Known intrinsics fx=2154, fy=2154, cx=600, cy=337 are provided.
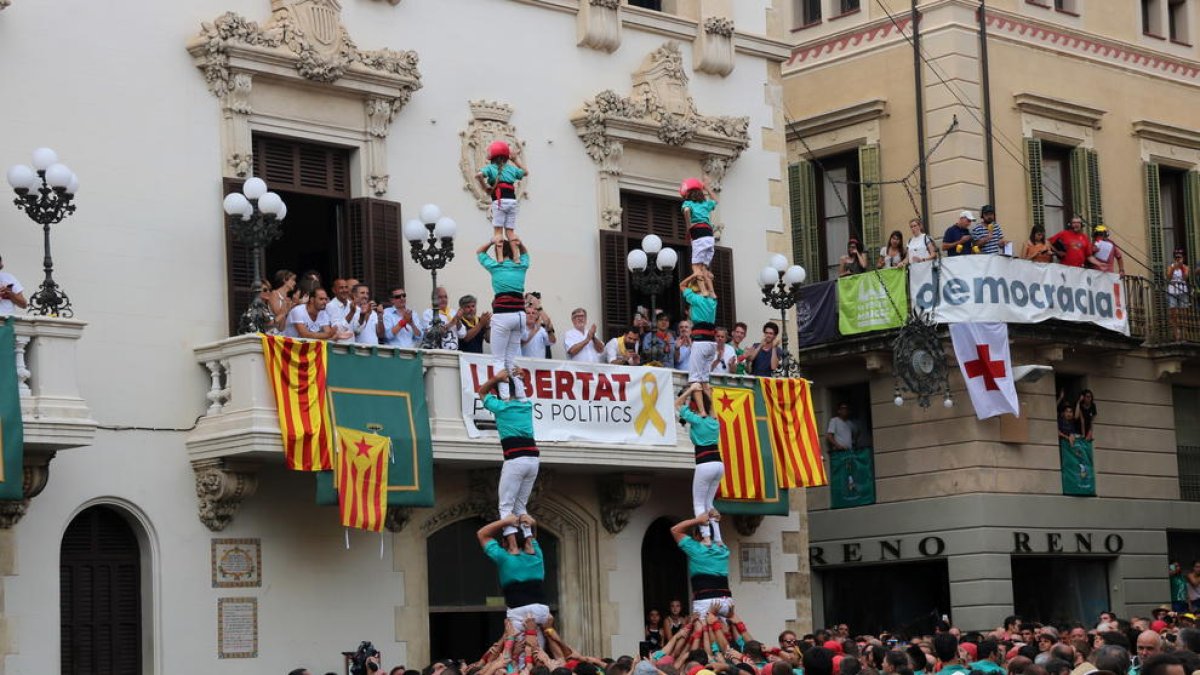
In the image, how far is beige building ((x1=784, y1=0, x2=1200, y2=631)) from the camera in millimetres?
35062

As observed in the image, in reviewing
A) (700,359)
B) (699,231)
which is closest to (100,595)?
(700,359)

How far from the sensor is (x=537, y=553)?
73.5 feet

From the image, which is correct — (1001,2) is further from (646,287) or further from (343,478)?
(343,478)

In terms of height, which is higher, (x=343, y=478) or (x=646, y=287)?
(x=646, y=287)

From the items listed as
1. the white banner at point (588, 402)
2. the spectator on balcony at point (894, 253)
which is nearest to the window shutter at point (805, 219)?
the spectator on balcony at point (894, 253)

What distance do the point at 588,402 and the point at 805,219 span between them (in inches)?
419

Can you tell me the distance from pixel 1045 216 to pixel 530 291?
38.2 feet

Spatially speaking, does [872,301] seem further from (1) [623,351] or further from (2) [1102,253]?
(1) [623,351]

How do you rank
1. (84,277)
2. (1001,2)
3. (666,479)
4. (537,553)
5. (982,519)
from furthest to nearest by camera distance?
(1001,2) → (982,519) → (666,479) → (84,277) → (537,553)

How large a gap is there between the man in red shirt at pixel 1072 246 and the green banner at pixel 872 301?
294 cm

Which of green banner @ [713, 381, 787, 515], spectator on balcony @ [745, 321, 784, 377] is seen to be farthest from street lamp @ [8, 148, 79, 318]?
spectator on balcony @ [745, 321, 784, 377]

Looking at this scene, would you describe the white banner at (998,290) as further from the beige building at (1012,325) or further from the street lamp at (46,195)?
the street lamp at (46,195)

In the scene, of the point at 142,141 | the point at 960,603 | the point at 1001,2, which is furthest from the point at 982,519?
the point at 142,141

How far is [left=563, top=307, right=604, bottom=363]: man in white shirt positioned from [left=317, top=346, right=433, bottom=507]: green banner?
3.31 meters
